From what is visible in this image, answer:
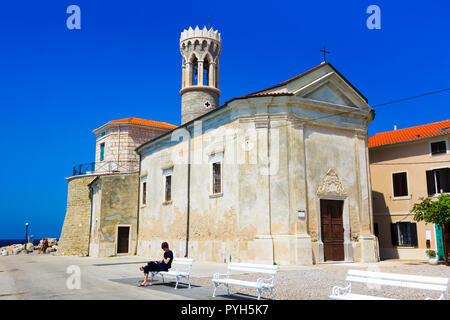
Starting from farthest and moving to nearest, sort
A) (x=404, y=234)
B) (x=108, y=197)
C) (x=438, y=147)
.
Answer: (x=108, y=197), (x=404, y=234), (x=438, y=147)

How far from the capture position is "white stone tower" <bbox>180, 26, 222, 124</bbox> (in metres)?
28.4

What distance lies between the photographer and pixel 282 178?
17.1m

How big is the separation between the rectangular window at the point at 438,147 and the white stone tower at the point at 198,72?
45.9 feet

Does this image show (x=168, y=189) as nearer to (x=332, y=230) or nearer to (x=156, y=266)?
(x=332, y=230)

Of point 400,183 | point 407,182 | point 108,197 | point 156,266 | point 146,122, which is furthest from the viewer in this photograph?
point 146,122

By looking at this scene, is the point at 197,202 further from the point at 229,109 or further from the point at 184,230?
the point at 229,109

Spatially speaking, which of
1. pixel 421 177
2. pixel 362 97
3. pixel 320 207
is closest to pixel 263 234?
pixel 320 207

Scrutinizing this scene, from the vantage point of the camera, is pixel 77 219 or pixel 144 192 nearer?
pixel 144 192

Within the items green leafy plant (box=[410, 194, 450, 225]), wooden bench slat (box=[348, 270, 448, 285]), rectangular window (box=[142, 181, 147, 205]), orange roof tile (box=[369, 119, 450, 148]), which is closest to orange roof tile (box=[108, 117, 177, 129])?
rectangular window (box=[142, 181, 147, 205])

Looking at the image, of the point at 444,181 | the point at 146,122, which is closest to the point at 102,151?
the point at 146,122

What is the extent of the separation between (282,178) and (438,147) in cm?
955

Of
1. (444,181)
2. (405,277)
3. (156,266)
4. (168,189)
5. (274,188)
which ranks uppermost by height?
(444,181)

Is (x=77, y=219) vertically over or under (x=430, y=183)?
under

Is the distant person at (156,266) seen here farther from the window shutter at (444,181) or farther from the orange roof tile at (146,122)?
the orange roof tile at (146,122)
